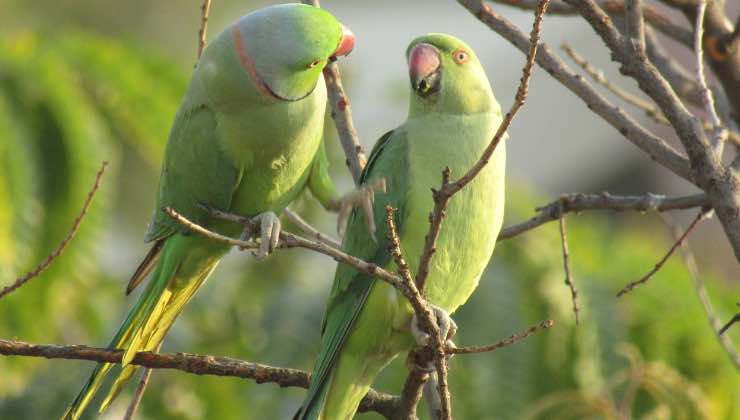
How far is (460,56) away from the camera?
9.28 feet

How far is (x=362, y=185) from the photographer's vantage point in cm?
275

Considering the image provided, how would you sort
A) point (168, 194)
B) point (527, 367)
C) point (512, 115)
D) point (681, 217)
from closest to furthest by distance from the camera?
point (512, 115), point (168, 194), point (527, 367), point (681, 217)

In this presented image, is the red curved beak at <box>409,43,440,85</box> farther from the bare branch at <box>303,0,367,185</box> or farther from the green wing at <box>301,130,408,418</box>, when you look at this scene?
the bare branch at <box>303,0,367,185</box>

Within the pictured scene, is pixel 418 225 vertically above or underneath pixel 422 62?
underneath

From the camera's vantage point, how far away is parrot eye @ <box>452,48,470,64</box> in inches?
111

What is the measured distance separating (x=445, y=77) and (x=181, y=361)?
1035mm

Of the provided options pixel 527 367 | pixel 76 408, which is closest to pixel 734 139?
pixel 527 367

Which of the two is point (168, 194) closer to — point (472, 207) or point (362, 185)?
point (362, 185)

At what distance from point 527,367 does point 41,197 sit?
6.25ft

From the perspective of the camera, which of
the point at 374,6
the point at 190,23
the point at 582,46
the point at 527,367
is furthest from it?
the point at 374,6


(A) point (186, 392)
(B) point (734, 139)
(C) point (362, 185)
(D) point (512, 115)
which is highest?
(B) point (734, 139)

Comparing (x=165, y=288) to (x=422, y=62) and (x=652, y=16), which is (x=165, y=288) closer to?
(x=422, y=62)

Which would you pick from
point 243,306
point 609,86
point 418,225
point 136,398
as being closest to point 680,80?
point 609,86

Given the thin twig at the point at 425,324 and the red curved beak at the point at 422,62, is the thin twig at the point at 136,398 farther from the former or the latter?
the red curved beak at the point at 422,62
